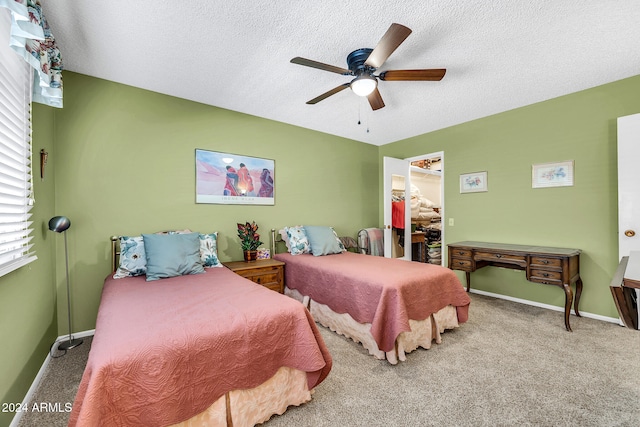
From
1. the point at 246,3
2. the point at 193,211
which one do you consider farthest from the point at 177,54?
the point at 193,211

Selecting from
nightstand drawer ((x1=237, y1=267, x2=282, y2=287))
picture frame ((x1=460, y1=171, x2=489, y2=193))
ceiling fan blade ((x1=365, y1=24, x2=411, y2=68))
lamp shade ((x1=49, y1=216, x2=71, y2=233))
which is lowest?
nightstand drawer ((x1=237, y1=267, x2=282, y2=287))

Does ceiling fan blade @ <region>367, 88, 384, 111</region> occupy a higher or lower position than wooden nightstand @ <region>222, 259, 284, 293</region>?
higher

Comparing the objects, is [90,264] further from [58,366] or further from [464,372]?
[464,372]

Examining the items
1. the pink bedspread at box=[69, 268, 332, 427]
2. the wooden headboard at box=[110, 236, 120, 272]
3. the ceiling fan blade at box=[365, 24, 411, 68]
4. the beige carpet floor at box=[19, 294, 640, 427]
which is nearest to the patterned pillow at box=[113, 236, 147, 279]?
the wooden headboard at box=[110, 236, 120, 272]

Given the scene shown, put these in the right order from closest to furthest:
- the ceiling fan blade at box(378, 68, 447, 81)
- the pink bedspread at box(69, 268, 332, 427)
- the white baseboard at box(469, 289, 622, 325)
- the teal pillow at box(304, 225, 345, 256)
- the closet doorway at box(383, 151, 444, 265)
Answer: the pink bedspread at box(69, 268, 332, 427) < the ceiling fan blade at box(378, 68, 447, 81) < the white baseboard at box(469, 289, 622, 325) < the teal pillow at box(304, 225, 345, 256) < the closet doorway at box(383, 151, 444, 265)

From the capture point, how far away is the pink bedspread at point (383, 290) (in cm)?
218

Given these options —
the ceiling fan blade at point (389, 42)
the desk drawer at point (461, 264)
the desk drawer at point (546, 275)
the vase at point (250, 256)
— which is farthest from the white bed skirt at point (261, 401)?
the desk drawer at point (546, 275)

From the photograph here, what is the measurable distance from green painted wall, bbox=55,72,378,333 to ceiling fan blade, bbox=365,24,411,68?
221 centimetres

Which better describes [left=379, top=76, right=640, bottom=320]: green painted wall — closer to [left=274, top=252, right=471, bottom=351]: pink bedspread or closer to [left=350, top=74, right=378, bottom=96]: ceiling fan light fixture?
[left=274, top=252, right=471, bottom=351]: pink bedspread

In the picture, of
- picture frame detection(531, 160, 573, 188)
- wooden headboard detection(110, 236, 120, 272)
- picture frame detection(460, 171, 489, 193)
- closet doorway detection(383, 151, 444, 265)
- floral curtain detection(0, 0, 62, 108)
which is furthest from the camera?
closet doorway detection(383, 151, 444, 265)

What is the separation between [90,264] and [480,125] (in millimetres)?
5115

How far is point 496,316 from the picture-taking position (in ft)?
10.2

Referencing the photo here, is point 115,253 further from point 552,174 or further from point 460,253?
point 552,174

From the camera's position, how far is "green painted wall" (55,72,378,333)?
2.59m
